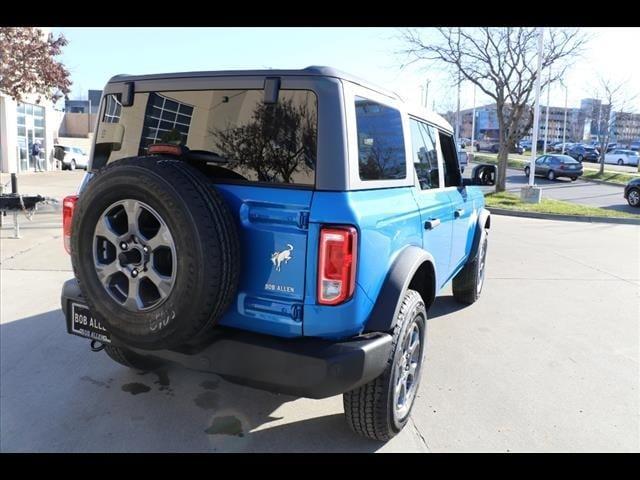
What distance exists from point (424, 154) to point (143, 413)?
2.54 metres

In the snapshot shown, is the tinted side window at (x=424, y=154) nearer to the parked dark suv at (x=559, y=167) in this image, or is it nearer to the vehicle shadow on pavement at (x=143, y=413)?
the vehicle shadow on pavement at (x=143, y=413)

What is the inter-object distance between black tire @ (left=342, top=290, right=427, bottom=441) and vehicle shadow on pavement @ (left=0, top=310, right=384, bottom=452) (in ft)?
0.51

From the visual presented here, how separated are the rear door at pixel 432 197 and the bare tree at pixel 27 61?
11.0 m

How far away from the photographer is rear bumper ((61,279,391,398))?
2318mm

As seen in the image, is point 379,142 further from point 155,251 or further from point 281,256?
point 155,251

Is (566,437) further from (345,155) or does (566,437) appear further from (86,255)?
(86,255)

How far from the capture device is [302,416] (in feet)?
10.5

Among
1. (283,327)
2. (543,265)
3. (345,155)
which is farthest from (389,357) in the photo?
(543,265)

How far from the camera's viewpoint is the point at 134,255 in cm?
244

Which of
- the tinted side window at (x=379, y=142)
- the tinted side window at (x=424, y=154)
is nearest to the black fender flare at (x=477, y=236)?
the tinted side window at (x=424, y=154)

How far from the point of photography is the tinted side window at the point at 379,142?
2609 millimetres

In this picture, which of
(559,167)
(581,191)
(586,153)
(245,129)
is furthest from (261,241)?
(586,153)

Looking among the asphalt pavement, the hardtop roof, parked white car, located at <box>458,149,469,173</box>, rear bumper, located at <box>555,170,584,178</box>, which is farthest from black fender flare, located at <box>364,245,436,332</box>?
rear bumper, located at <box>555,170,584,178</box>
